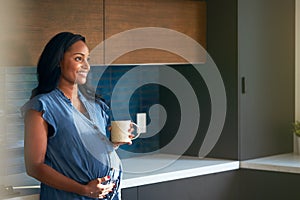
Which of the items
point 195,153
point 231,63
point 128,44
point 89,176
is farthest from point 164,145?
point 89,176

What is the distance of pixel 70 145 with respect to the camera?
2.72 metres

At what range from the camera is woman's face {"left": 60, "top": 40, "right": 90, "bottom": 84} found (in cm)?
279

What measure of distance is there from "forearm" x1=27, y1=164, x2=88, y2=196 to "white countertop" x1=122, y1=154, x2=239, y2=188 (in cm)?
52

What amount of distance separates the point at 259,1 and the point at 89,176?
1847mm

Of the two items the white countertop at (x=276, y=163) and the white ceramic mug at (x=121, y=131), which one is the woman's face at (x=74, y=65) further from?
the white countertop at (x=276, y=163)

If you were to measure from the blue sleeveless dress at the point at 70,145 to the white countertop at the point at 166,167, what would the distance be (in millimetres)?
418

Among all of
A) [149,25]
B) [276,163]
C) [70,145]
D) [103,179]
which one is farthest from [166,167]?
[70,145]

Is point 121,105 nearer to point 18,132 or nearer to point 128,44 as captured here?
point 128,44

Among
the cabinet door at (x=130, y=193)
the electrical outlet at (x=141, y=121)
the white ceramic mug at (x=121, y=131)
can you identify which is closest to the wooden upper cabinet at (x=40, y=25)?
the white ceramic mug at (x=121, y=131)

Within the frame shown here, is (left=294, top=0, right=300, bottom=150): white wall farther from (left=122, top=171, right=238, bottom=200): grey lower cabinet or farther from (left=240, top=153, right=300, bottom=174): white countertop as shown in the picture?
(left=122, top=171, right=238, bottom=200): grey lower cabinet

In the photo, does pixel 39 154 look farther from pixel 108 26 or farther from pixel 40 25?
pixel 108 26

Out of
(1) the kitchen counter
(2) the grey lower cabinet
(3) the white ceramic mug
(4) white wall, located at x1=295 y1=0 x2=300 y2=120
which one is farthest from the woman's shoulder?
(4) white wall, located at x1=295 y1=0 x2=300 y2=120

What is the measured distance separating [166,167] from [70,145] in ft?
3.48

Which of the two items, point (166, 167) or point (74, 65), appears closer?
point (74, 65)
